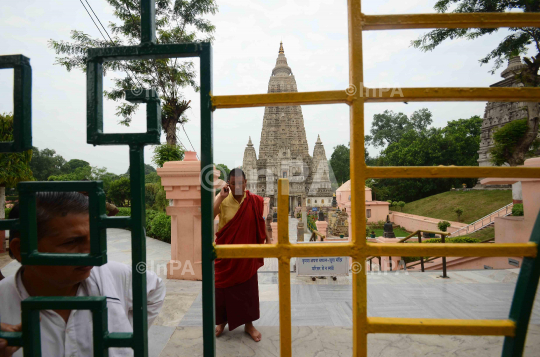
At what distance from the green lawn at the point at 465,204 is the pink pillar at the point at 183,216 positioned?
→ 607 inches

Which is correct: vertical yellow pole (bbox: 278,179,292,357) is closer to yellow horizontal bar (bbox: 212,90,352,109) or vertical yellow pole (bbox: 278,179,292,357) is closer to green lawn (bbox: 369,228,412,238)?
yellow horizontal bar (bbox: 212,90,352,109)

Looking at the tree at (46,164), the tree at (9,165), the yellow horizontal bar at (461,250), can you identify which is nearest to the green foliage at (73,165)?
the tree at (46,164)

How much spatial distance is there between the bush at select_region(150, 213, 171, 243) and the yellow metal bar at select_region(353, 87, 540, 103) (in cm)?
815

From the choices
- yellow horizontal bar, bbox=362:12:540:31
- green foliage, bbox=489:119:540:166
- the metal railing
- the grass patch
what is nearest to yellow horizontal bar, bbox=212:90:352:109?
yellow horizontal bar, bbox=362:12:540:31

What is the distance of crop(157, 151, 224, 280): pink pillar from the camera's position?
3387 millimetres

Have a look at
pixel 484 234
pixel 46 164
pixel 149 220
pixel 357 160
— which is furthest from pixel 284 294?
pixel 46 164

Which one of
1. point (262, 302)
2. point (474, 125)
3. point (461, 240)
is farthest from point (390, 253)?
point (474, 125)

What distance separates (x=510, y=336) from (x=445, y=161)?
2397 centimetres

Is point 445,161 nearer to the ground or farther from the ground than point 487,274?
farther from the ground

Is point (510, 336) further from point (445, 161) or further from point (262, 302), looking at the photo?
point (445, 161)

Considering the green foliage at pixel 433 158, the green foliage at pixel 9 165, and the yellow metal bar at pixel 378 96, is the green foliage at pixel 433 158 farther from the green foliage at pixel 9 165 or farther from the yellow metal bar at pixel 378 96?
the yellow metal bar at pixel 378 96

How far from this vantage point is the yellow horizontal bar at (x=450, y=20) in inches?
30.1

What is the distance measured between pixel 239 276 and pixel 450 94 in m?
1.87

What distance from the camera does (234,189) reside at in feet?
7.14
